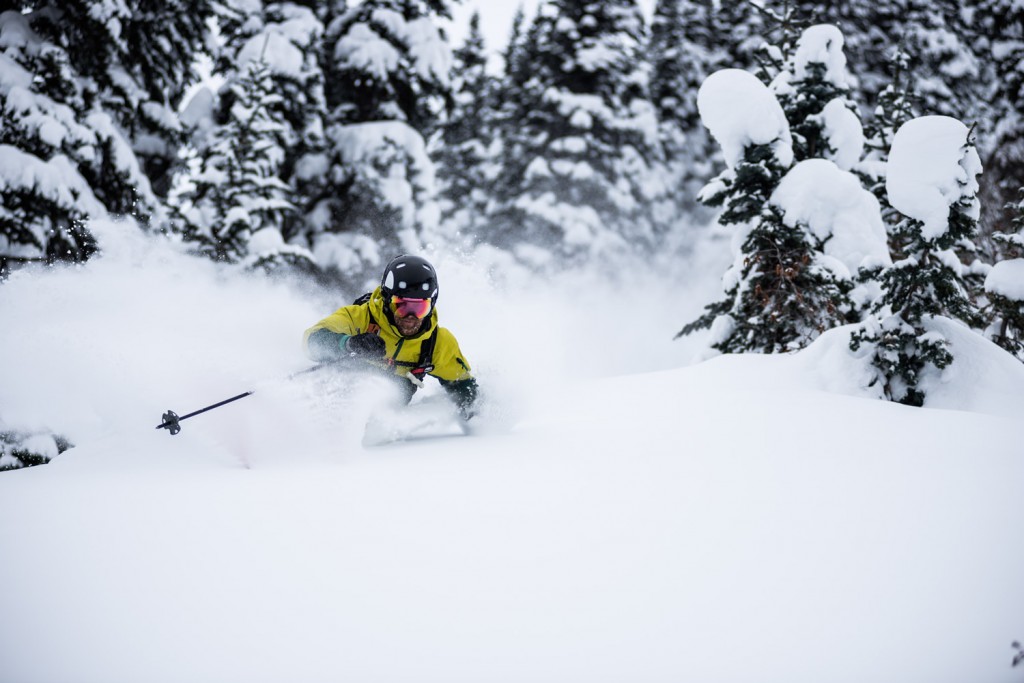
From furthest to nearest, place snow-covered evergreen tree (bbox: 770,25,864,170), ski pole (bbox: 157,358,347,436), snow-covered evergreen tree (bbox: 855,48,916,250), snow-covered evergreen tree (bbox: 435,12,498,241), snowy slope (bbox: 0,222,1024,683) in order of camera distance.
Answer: snow-covered evergreen tree (bbox: 435,12,498,241), snow-covered evergreen tree (bbox: 855,48,916,250), snow-covered evergreen tree (bbox: 770,25,864,170), ski pole (bbox: 157,358,347,436), snowy slope (bbox: 0,222,1024,683)

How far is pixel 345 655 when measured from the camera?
1.99m

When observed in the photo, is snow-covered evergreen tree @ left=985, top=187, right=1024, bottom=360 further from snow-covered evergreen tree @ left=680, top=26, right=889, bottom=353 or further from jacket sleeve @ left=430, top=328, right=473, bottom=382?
jacket sleeve @ left=430, top=328, right=473, bottom=382

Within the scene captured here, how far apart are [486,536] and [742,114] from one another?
6679 mm

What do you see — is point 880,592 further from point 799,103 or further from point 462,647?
point 799,103

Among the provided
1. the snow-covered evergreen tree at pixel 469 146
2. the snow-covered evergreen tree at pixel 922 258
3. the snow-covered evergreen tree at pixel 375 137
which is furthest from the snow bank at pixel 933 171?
the snow-covered evergreen tree at pixel 469 146

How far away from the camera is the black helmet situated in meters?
5.13

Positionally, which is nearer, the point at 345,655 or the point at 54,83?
the point at 345,655

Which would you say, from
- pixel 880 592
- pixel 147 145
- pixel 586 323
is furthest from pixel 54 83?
pixel 586 323

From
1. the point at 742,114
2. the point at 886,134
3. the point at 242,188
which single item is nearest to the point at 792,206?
the point at 742,114

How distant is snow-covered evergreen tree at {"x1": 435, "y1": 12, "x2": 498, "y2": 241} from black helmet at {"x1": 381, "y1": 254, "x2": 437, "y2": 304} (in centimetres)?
1761

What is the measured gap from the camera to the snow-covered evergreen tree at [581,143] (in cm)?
2039

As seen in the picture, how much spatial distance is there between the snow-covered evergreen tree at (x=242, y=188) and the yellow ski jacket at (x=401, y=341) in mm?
6627

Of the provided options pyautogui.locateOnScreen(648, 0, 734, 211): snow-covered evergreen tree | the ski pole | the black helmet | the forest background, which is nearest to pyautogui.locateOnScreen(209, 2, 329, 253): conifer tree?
the forest background

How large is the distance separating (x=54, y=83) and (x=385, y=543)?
10324 mm
